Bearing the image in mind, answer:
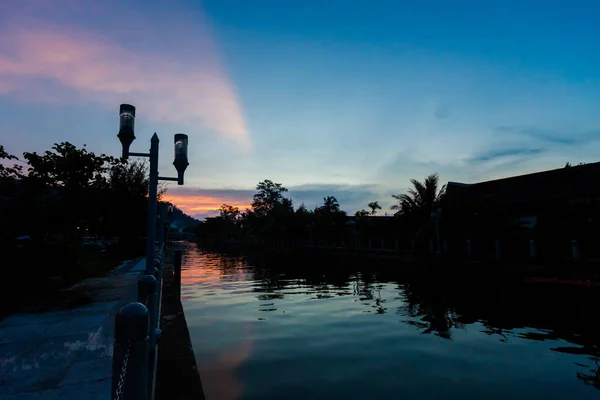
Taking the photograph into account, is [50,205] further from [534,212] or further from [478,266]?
[534,212]

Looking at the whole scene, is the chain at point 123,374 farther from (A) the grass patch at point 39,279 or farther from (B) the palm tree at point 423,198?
(B) the palm tree at point 423,198

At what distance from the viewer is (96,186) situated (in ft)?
50.9

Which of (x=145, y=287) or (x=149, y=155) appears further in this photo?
(x=149, y=155)

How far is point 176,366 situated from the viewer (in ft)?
15.8

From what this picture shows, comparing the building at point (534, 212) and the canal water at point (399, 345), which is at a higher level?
the building at point (534, 212)

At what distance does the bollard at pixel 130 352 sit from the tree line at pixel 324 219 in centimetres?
2739

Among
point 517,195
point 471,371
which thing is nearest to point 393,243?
point 517,195

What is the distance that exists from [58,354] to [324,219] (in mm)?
45542

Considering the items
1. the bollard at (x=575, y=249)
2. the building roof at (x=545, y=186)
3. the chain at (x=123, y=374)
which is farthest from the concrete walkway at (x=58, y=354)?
the building roof at (x=545, y=186)

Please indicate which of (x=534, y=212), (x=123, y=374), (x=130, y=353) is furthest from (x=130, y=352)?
(x=534, y=212)

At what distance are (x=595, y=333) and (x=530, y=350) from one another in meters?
2.31

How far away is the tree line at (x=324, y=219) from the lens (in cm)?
3306

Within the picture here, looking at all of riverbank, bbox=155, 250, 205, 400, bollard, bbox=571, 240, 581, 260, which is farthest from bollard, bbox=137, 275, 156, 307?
bollard, bbox=571, 240, 581, 260

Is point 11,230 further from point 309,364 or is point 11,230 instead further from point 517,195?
point 517,195
